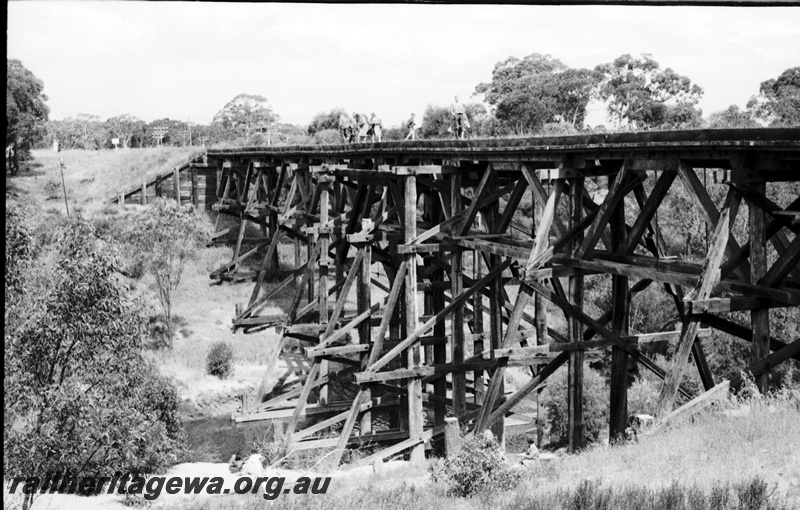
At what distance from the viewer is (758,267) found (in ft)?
23.2

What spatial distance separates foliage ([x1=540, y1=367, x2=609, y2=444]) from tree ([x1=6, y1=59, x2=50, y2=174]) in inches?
918

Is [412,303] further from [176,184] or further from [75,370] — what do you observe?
[176,184]

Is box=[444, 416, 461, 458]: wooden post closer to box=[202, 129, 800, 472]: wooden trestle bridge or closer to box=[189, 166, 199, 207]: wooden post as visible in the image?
box=[202, 129, 800, 472]: wooden trestle bridge

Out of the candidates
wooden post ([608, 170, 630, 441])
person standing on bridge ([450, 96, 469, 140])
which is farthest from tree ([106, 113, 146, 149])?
wooden post ([608, 170, 630, 441])

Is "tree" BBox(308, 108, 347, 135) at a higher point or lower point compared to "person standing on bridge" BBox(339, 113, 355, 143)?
higher

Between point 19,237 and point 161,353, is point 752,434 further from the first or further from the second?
point 161,353

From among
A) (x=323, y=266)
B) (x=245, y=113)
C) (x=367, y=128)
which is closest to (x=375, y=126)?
(x=367, y=128)

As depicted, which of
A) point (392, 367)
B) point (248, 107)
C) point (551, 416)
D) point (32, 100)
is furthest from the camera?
point (248, 107)

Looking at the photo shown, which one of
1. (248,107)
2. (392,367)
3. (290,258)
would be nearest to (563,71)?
(290,258)

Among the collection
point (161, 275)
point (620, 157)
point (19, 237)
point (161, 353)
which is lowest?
point (161, 353)

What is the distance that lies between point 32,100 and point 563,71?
21.8 metres

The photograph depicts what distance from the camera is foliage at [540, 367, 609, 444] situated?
581 inches

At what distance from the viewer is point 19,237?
1239 centimetres

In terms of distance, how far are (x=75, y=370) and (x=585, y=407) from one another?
887cm
